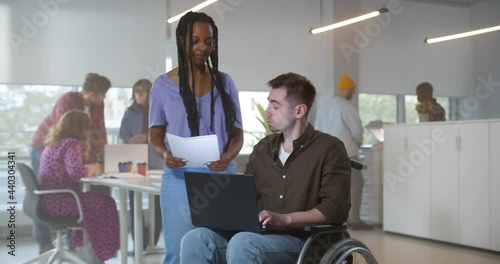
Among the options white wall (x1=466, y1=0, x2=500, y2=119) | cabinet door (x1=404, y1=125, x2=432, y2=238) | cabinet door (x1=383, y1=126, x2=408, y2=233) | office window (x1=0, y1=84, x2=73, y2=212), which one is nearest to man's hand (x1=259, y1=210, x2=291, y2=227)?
cabinet door (x1=404, y1=125, x2=432, y2=238)

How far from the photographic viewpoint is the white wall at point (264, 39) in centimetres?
700

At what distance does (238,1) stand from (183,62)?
16.6ft

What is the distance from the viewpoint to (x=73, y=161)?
3.90 meters

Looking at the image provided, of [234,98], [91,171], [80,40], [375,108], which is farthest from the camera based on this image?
[375,108]

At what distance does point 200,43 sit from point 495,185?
3.44 meters

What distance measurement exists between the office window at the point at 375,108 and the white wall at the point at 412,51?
0.17 metres

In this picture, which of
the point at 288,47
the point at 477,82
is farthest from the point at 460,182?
the point at 477,82

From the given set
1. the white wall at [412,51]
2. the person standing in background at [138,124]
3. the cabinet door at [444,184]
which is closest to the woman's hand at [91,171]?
the person standing in background at [138,124]

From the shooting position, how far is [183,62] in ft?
7.07

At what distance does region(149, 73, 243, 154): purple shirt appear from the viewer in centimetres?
215

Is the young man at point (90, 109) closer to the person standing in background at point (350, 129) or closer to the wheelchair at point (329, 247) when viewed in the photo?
the person standing in background at point (350, 129)

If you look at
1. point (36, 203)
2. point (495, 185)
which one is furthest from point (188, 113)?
point (495, 185)

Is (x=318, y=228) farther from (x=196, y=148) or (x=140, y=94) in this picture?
(x=140, y=94)

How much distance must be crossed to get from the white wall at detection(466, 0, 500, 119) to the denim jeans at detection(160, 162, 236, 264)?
7.57 meters
